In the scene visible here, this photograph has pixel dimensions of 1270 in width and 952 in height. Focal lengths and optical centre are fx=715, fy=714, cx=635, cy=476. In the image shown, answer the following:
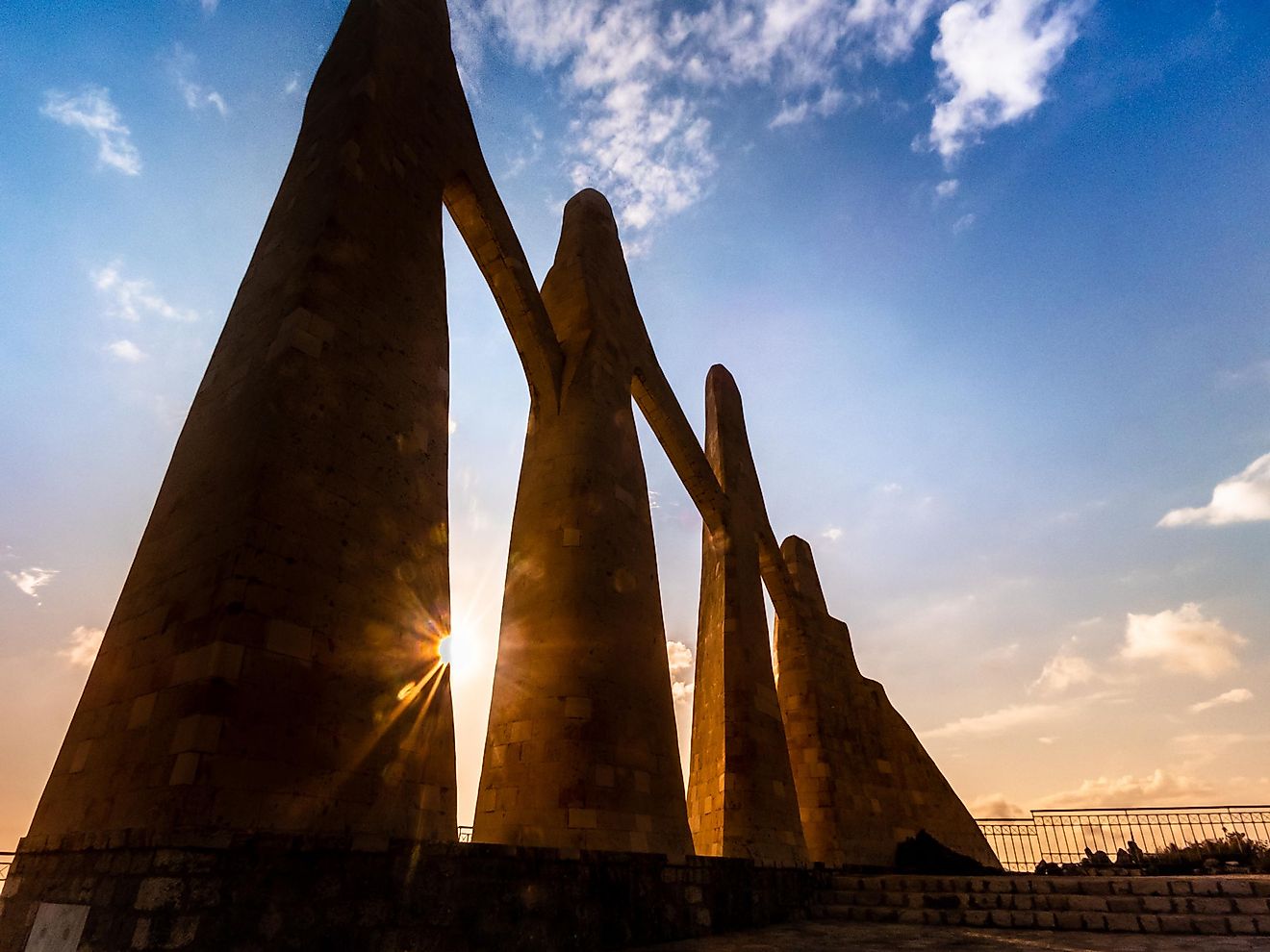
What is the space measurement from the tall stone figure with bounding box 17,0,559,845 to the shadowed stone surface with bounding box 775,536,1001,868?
1151 centimetres

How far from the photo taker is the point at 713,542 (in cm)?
1441

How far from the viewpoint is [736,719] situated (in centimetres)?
1181

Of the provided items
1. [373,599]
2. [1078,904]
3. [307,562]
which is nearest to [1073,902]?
[1078,904]

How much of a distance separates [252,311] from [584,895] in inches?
216

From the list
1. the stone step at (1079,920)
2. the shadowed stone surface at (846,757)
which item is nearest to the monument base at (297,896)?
the stone step at (1079,920)

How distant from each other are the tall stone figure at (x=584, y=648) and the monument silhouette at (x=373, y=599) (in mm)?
35

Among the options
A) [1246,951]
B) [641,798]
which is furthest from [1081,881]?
[641,798]

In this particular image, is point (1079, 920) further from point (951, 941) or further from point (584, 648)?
point (584, 648)

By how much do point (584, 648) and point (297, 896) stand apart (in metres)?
4.51

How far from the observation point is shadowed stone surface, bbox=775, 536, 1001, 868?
14.7 meters

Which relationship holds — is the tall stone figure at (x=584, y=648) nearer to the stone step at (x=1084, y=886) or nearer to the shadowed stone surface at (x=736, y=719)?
the shadowed stone surface at (x=736, y=719)

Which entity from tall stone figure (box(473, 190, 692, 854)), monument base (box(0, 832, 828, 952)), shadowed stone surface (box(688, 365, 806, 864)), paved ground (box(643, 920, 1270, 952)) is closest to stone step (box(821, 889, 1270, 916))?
paved ground (box(643, 920, 1270, 952))

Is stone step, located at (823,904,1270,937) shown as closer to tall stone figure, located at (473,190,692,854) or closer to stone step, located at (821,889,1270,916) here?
stone step, located at (821,889,1270,916)

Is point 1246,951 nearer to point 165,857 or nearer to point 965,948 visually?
point 965,948
